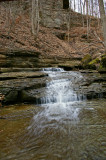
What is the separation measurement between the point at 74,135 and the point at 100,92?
12.3 ft

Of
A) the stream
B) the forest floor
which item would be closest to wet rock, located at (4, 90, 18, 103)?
the stream

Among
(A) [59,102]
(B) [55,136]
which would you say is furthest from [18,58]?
(B) [55,136]

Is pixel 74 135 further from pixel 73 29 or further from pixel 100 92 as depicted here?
pixel 73 29

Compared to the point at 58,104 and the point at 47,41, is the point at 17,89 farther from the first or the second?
the point at 47,41

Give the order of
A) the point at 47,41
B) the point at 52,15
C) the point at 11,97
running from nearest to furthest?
the point at 11,97, the point at 47,41, the point at 52,15

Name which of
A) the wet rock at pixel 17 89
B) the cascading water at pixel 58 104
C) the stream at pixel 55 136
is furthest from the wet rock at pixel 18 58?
the stream at pixel 55 136

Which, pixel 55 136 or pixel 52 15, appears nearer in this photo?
pixel 55 136

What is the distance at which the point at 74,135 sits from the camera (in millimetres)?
2541

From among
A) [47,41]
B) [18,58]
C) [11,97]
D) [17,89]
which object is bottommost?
[11,97]

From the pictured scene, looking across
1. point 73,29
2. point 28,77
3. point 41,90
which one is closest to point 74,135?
point 41,90

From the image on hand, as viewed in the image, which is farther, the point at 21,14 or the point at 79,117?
the point at 21,14

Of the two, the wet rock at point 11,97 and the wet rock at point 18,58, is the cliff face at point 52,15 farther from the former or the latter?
the wet rock at point 11,97

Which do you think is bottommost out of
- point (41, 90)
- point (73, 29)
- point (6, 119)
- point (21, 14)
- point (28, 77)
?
point (6, 119)

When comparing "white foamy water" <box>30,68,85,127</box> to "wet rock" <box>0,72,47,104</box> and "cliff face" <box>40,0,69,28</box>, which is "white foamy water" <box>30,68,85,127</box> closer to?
"wet rock" <box>0,72,47,104</box>
